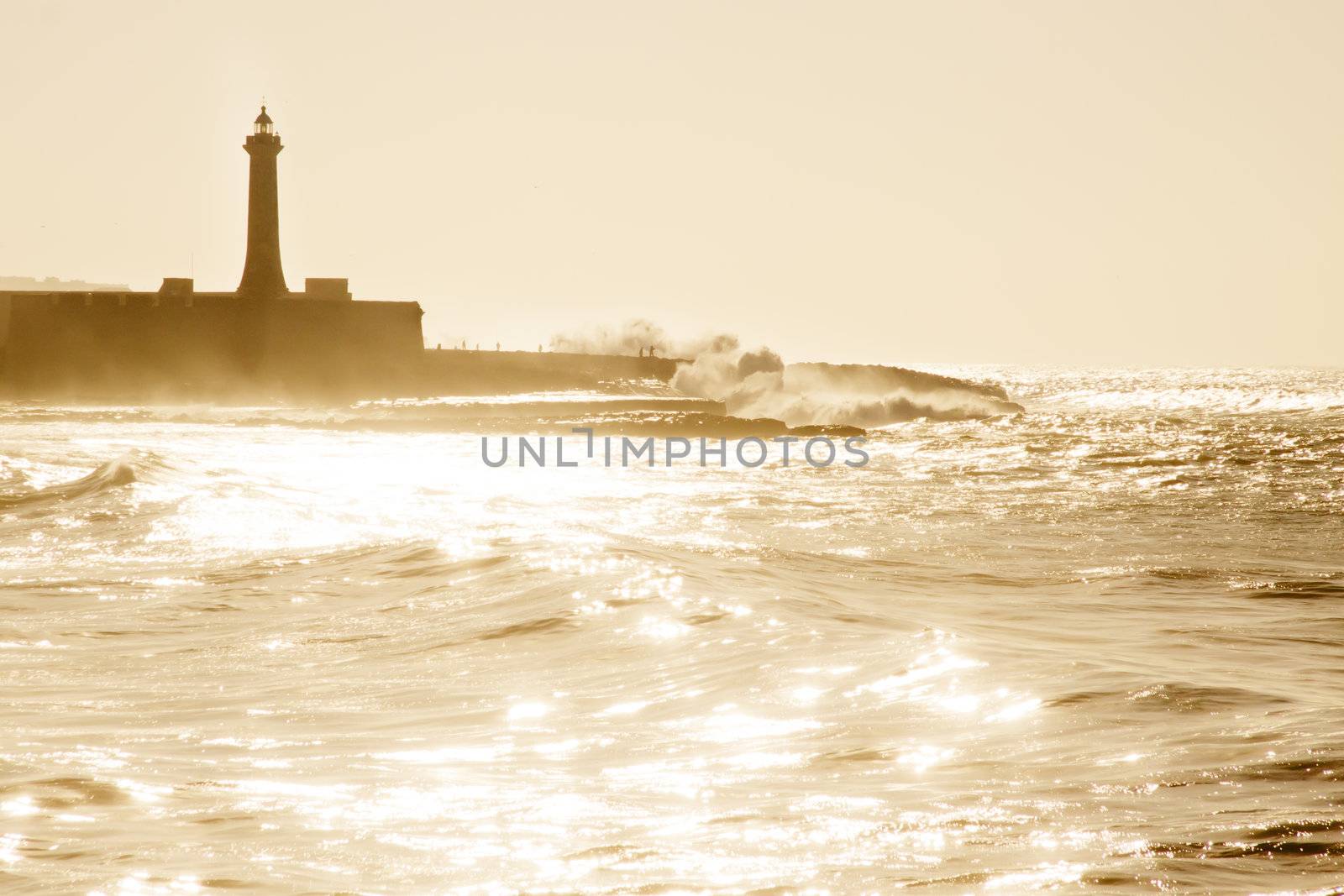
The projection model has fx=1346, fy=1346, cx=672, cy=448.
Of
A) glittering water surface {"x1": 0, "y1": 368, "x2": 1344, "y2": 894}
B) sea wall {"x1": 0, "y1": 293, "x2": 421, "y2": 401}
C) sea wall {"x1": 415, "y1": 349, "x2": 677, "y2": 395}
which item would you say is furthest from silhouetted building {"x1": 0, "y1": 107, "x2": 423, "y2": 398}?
glittering water surface {"x1": 0, "y1": 368, "x2": 1344, "y2": 894}

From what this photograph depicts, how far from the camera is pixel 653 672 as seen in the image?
5156mm

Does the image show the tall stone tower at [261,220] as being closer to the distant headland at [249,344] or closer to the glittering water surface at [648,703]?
the distant headland at [249,344]

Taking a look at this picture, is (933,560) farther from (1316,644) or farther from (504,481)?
(504,481)

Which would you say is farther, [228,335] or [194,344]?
[228,335]

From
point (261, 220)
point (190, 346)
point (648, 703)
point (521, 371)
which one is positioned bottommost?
point (648, 703)

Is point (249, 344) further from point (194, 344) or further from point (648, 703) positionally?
point (648, 703)

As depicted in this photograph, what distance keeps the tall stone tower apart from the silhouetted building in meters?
0.02

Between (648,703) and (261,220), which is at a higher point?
(261,220)

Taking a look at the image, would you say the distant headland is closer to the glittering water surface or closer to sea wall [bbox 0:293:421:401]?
sea wall [bbox 0:293:421:401]

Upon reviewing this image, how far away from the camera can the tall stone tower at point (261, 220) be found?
34.2 metres

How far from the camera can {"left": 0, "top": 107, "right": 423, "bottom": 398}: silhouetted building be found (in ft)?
104

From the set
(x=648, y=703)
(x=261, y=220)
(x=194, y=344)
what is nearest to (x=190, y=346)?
(x=194, y=344)

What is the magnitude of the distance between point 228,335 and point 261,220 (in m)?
3.33

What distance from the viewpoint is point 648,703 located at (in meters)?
A: 4.70
